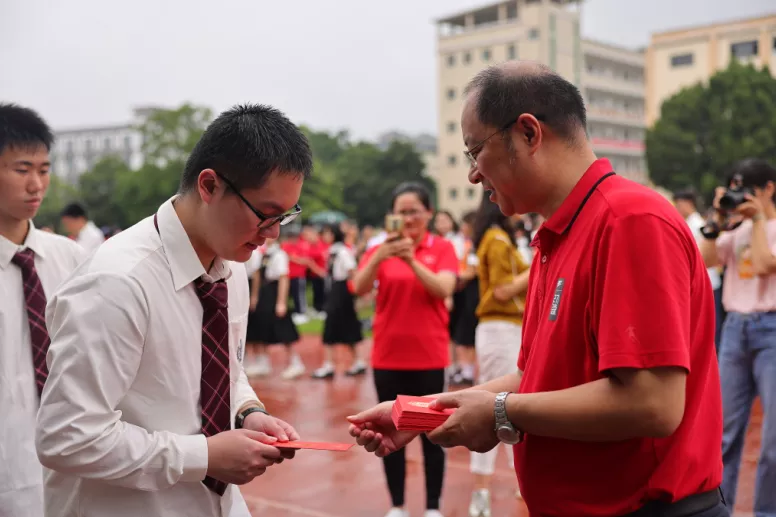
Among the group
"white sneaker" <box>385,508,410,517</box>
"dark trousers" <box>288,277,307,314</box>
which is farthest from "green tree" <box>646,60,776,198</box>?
"white sneaker" <box>385,508,410,517</box>

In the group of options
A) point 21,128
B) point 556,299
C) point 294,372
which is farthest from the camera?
point 294,372

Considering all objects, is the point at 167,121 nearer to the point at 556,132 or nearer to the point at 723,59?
the point at 723,59

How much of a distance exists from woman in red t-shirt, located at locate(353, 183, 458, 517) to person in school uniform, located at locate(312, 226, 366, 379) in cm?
498

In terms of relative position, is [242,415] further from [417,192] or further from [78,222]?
[78,222]

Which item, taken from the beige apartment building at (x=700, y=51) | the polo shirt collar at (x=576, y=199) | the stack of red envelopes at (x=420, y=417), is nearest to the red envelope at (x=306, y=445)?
the stack of red envelopes at (x=420, y=417)

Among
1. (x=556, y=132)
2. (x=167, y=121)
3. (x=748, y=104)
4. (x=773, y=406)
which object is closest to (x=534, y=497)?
(x=556, y=132)

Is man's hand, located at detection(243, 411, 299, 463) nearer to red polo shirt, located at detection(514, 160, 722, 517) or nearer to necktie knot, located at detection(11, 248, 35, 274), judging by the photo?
red polo shirt, located at detection(514, 160, 722, 517)

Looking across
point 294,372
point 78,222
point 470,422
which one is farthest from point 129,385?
point 78,222

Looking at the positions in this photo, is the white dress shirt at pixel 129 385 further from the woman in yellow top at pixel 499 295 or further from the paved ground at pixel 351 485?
the woman in yellow top at pixel 499 295

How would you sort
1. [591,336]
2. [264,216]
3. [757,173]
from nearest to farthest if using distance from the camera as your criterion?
[591,336] < [264,216] < [757,173]

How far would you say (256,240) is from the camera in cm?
217

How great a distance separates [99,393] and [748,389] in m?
3.95

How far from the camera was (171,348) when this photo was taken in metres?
2.01

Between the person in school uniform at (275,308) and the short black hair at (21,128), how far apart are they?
6.81 meters
